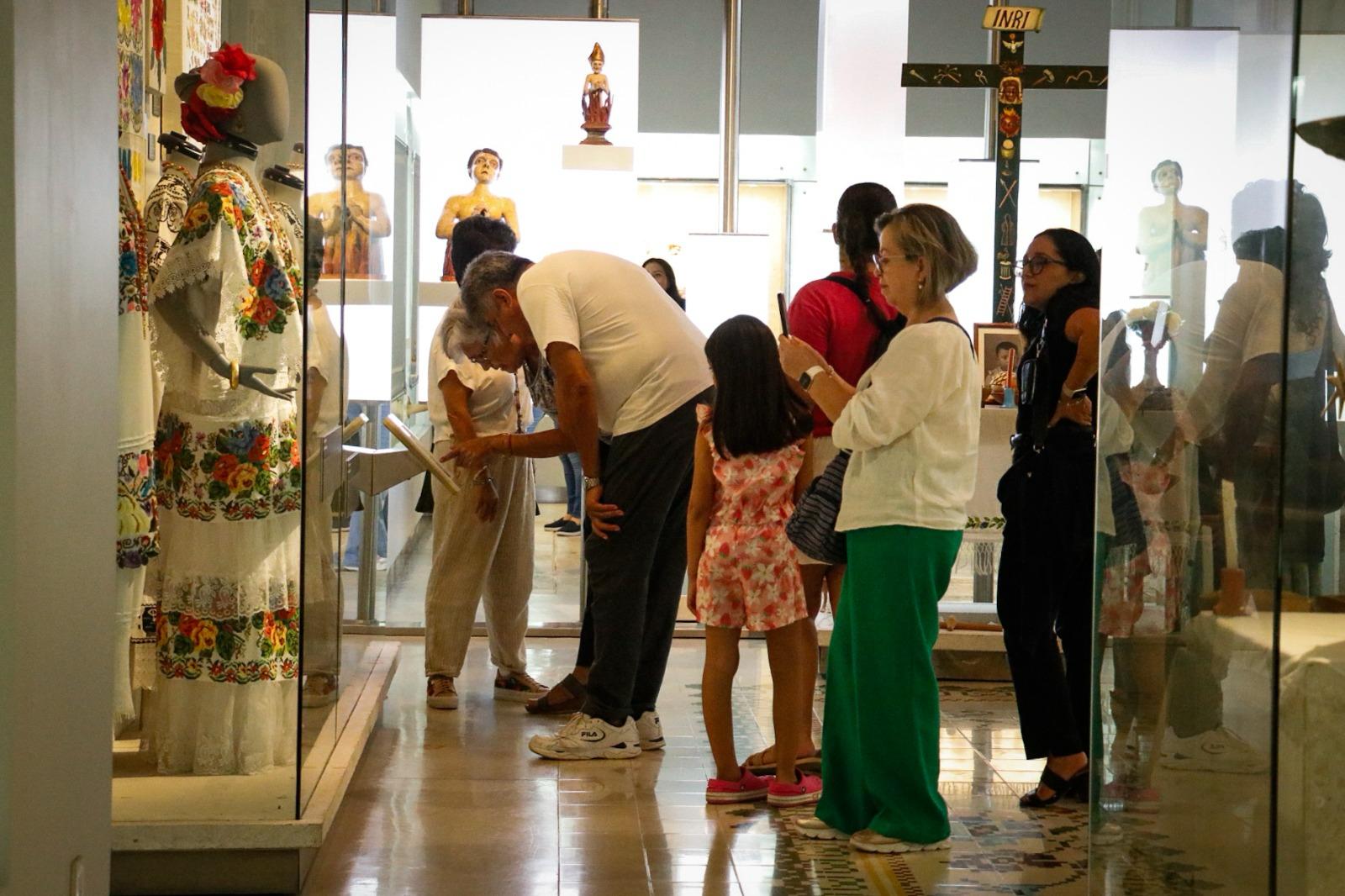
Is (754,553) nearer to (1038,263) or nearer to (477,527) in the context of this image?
(1038,263)

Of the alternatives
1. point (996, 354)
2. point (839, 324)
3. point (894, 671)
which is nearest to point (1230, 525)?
point (894, 671)

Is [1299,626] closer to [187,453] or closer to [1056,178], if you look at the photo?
[187,453]

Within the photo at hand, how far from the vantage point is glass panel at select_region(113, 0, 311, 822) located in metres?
3.13

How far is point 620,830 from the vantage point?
3750mm

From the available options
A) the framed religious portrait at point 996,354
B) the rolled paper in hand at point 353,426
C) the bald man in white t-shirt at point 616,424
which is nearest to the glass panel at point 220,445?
the rolled paper in hand at point 353,426

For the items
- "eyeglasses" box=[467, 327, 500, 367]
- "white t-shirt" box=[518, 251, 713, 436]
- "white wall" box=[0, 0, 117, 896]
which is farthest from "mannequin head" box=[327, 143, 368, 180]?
"white wall" box=[0, 0, 117, 896]

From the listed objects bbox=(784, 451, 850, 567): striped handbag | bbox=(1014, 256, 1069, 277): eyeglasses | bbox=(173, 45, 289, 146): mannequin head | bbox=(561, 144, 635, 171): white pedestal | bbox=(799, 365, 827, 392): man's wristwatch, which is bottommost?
bbox=(784, 451, 850, 567): striped handbag

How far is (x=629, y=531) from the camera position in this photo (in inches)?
172

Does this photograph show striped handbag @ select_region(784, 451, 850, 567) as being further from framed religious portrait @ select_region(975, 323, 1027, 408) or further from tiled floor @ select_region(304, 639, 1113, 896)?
framed religious portrait @ select_region(975, 323, 1027, 408)

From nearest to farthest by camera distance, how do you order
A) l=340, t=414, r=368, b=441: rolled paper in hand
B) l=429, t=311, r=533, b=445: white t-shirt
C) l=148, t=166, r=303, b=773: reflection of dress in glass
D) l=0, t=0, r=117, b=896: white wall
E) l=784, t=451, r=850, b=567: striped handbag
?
l=0, t=0, r=117, b=896: white wall < l=148, t=166, r=303, b=773: reflection of dress in glass < l=784, t=451, r=850, b=567: striped handbag < l=340, t=414, r=368, b=441: rolled paper in hand < l=429, t=311, r=533, b=445: white t-shirt

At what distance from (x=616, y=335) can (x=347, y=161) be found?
3.54ft

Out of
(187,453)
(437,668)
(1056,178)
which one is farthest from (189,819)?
(1056,178)

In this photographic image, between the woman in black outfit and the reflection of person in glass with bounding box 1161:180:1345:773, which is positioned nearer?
the reflection of person in glass with bounding box 1161:180:1345:773

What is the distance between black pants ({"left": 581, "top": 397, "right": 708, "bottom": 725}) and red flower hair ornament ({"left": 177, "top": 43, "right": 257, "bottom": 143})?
160cm
